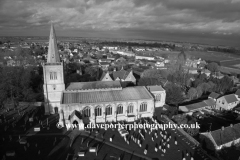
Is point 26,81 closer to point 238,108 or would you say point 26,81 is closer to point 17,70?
point 17,70

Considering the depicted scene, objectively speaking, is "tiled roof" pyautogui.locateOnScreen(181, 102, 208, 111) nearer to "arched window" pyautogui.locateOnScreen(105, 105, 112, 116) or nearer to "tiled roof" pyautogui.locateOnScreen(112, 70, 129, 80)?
"arched window" pyautogui.locateOnScreen(105, 105, 112, 116)

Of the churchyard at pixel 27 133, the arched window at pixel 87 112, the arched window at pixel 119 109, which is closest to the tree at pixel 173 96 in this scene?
the arched window at pixel 119 109

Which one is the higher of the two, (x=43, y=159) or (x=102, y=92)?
(x=102, y=92)

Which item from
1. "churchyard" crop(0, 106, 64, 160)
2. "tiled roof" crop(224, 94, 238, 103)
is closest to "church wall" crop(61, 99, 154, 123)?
"churchyard" crop(0, 106, 64, 160)

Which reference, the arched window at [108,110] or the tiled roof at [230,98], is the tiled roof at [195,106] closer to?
the tiled roof at [230,98]

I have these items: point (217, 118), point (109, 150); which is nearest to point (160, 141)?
point (109, 150)
